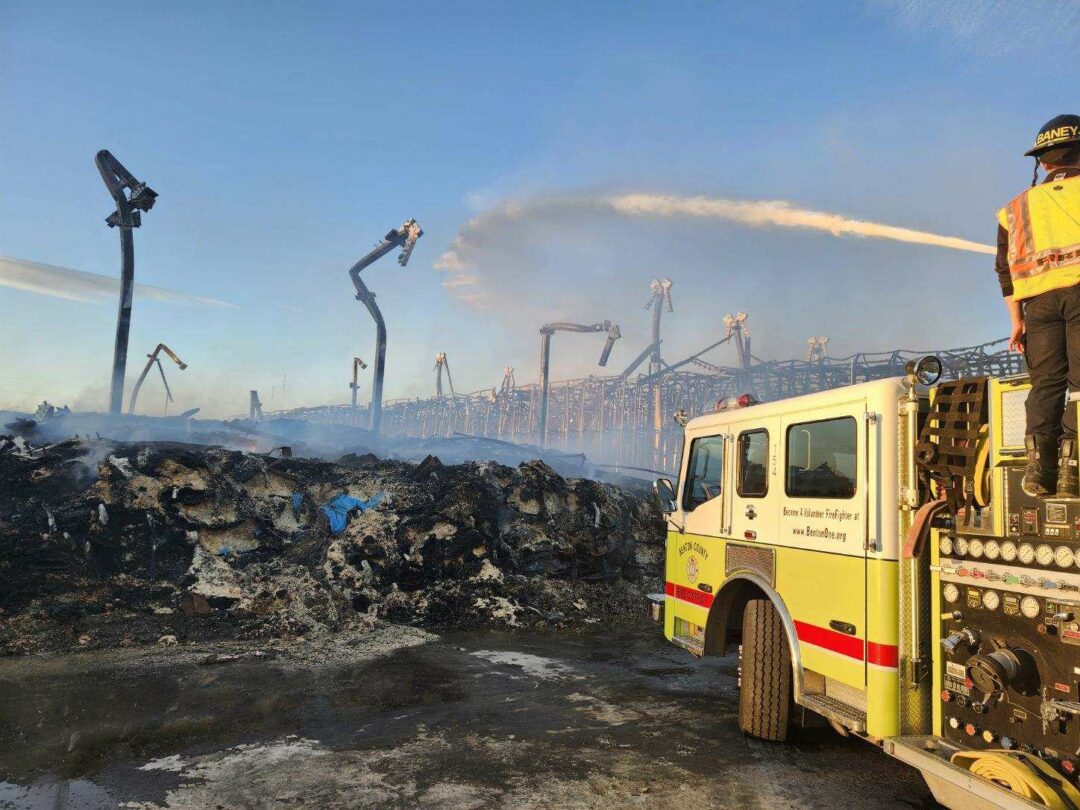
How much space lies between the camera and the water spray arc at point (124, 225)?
15.9 m

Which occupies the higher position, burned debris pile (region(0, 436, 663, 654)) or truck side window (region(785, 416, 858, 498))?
truck side window (region(785, 416, 858, 498))

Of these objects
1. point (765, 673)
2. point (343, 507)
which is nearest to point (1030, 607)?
point (765, 673)

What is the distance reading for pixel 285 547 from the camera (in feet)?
38.9

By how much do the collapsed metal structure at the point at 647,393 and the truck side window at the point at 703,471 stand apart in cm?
1351

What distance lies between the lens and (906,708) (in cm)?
395

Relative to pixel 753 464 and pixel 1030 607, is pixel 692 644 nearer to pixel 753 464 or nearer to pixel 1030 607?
pixel 753 464

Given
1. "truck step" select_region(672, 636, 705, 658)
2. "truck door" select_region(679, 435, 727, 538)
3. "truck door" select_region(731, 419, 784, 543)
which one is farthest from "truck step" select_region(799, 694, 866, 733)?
"truck door" select_region(679, 435, 727, 538)

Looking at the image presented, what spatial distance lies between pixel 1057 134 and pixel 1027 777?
338 cm

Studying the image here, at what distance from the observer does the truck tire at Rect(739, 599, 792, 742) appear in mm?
5195

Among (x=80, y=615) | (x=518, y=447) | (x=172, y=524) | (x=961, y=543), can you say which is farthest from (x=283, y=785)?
(x=518, y=447)

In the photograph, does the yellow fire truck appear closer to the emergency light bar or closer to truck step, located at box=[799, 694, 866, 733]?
truck step, located at box=[799, 694, 866, 733]

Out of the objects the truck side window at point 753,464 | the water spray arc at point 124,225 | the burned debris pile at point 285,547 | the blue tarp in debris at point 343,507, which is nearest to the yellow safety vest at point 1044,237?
the truck side window at point 753,464

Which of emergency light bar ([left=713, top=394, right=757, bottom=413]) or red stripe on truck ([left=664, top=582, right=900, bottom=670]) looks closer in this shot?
red stripe on truck ([left=664, top=582, right=900, bottom=670])

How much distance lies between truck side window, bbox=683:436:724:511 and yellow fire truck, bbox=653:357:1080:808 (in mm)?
580
